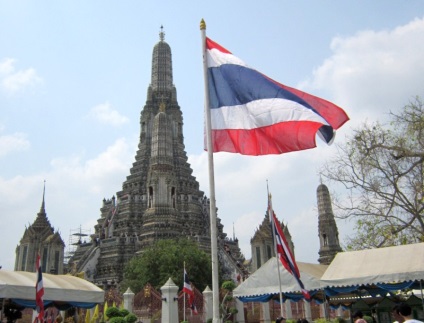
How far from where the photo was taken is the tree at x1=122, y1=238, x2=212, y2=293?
33.5 metres

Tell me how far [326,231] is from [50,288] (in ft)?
157

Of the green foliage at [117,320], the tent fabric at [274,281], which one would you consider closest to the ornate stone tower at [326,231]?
the tent fabric at [274,281]

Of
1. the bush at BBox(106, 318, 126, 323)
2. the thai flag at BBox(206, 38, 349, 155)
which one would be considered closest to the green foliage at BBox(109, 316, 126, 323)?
the bush at BBox(106, 318, 126, 323)

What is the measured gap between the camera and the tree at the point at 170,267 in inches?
1319

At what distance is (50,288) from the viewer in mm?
13180

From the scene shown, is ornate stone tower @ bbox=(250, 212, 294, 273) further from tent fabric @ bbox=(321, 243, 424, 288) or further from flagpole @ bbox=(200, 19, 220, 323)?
flagpole @ bbox=(200, 19, 220, 323)

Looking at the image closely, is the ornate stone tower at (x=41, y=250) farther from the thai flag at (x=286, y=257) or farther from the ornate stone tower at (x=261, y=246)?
the thai flag at (x=286, y=257)

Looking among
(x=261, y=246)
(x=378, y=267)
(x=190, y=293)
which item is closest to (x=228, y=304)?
(x=190, y=293)

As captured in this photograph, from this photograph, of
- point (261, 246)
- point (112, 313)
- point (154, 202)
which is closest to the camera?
point (112, 313)

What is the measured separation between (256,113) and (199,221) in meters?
45.8

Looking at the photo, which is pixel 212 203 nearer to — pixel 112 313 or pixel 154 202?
pixel 112 313

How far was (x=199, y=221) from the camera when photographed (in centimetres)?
5453

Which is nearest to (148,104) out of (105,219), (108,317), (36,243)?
(105,219)

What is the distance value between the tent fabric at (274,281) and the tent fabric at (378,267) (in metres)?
1.54
